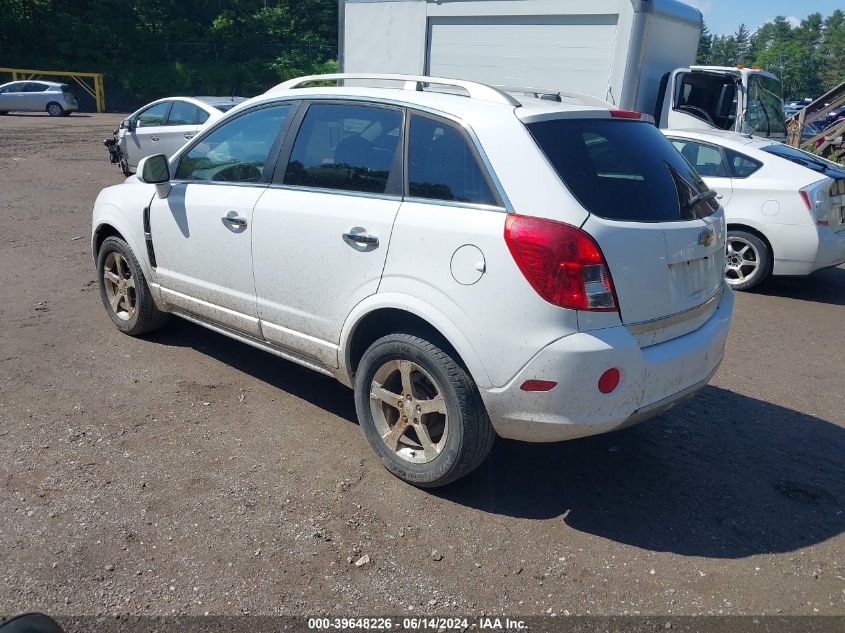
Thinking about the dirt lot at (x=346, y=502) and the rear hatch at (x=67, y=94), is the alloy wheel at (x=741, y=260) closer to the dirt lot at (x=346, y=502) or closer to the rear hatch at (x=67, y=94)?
the dirt lot at (x=346, y=502)

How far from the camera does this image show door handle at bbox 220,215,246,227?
→ 4.14m

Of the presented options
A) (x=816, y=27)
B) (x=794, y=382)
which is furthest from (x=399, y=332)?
(x=816, y=27)

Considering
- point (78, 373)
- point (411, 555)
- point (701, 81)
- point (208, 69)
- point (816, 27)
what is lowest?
point (816, 27)

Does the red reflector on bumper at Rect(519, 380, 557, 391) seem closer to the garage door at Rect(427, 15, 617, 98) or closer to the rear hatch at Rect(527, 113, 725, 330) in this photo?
the rear hatch at Rect(527, 113, 725, 330)

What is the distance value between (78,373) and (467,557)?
3058 mm

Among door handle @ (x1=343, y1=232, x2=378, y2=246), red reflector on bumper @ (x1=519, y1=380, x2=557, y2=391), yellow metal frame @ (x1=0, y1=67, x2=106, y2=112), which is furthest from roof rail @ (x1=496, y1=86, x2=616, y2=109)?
yellow metal frame @ (x1=0, y1=67, x2=106, y2=112)

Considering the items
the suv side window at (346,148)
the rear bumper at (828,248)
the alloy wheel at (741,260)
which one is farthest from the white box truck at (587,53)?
the suv side window at (346,148)

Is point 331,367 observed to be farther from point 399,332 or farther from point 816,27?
point 816,27

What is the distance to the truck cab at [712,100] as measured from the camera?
9836mm

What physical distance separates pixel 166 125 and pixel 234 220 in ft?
31.9

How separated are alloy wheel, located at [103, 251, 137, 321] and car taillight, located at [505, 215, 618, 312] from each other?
10.8 feet

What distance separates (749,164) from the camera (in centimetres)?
771

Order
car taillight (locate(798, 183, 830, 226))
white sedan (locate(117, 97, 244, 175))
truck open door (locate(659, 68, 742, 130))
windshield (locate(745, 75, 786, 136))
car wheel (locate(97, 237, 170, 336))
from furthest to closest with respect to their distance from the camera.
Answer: white sedan (locate(117, 97, 244, 175)), windshield (locate(745, 75, 786, 136)), truck open door (locate(659, 68, 742, 130)), car taillight (locate(798, 183, 830, 226)), car wheel (locate(97, 237, 170, 336))

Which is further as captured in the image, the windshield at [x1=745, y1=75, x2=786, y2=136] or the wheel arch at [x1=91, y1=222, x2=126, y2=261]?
the windshield at [x1=745, y1=75, x2=786, y2=136]
